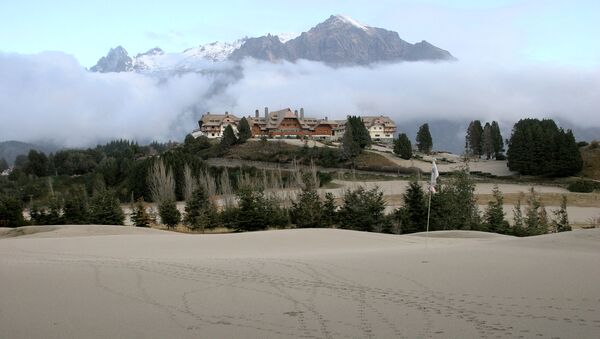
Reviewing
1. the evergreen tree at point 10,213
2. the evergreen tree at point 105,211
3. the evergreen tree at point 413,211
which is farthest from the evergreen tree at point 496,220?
the evergreen tree at point 10,213

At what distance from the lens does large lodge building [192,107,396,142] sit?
131750 mm

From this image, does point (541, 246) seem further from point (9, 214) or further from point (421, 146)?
point (421, 146)

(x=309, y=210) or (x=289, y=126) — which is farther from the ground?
(x=289, y=126)

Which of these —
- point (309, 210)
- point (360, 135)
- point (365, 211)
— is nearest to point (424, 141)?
point (360, 135)

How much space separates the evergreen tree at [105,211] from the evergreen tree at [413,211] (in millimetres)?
20722

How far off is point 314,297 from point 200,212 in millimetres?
28455

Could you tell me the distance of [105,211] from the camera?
37719mm

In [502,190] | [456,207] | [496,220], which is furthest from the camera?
[502,190]

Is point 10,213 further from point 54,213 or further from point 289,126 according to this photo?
point 289,126

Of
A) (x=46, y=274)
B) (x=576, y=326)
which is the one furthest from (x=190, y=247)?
(x=576, y=326)

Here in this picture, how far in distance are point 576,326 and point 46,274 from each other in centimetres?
948

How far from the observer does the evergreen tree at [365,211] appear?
31.7m

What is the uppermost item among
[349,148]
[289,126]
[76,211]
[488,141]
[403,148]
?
[289,126]

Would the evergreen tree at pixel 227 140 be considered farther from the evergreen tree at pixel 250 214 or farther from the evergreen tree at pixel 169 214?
the evergreen tree at pixel 250 214
